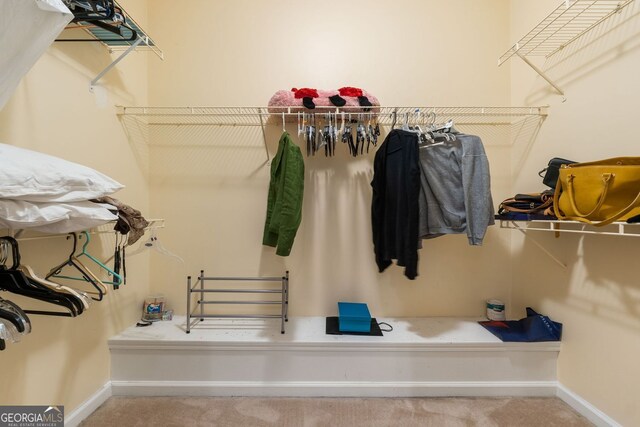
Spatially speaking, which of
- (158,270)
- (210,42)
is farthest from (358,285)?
(210,42)

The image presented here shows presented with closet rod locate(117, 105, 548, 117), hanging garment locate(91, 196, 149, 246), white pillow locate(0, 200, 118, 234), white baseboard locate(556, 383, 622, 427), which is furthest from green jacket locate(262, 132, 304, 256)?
white baseboard locate(556, 383, 622, 427)

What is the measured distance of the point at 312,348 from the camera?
1.74m

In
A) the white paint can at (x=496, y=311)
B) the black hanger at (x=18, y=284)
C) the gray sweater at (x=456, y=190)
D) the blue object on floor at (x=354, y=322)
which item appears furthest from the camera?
the white paint can at (x=496, y=311)

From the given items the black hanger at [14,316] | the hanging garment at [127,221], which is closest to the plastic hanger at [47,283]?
the black hanger at [14,316]

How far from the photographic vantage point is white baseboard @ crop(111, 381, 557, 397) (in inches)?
68.3

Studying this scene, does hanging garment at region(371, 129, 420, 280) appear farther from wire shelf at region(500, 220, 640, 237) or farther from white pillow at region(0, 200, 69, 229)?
white pillow at region(0, 200, 69, 229)

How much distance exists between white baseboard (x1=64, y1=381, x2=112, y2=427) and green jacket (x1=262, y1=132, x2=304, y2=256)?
4.41 ft

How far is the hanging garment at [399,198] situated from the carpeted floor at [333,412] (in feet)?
2.63

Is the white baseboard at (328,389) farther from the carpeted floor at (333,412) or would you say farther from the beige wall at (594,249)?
the beige wall at (594,249)

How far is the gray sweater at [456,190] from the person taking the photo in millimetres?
1661

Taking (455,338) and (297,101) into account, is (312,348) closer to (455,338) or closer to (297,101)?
(455,338)

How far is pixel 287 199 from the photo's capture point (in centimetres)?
169

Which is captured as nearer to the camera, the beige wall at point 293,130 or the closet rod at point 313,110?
the closet rod at point 313,110

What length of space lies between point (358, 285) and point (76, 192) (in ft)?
5.82
